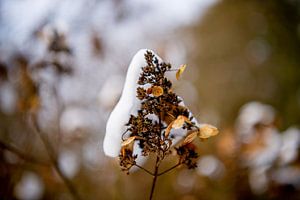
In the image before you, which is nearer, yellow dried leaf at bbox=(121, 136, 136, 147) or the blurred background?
yellow dried leaf at bbox=(121, 136, 136, 147)

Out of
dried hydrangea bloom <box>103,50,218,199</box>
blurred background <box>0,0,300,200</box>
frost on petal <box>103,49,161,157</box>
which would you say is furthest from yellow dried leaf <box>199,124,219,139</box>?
blurred background <box>0,0,300,200</box>

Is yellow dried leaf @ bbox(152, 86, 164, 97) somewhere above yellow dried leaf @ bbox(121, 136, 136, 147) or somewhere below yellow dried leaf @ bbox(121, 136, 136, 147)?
above

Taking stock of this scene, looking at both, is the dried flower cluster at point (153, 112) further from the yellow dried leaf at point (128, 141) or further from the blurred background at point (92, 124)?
the blurred background at point (92, 124)

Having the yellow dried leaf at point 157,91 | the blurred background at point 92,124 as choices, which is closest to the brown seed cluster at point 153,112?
the yellow dried leaf at point 157,91

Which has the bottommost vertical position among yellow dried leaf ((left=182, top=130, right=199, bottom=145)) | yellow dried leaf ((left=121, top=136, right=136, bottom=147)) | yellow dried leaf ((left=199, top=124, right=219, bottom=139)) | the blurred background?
yellow dried leaf ((left=121, top=136, right=136, bottom=147))

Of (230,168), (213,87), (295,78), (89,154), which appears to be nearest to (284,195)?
(230,168)

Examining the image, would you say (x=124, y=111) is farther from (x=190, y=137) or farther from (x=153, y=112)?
(x=190, y=137)

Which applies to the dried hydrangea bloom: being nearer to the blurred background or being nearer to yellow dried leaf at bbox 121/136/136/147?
yellow dried leaf at bbox 121/136/136/147
